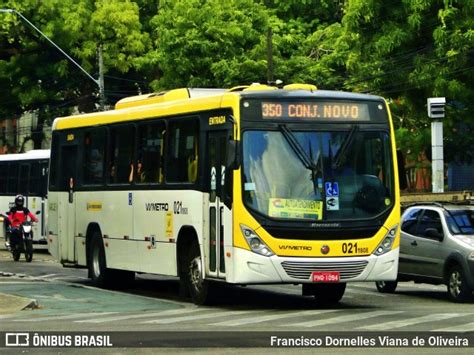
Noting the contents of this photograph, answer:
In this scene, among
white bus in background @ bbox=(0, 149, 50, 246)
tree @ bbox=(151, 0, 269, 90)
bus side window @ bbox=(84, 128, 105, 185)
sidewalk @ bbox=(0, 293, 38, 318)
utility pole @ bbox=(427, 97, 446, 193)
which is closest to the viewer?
sidewalk @ bbox=(0, 293, 38, 318)

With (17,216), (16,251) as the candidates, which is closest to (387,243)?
(17,216)

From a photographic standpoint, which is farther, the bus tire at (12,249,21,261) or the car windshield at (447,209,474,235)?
the bus tire at (12,249,21,261)

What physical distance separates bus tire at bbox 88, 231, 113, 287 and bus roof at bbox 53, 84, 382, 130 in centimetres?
230

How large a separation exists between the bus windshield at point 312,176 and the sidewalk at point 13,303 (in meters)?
3.91

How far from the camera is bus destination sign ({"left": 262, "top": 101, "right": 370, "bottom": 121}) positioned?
60.1ft

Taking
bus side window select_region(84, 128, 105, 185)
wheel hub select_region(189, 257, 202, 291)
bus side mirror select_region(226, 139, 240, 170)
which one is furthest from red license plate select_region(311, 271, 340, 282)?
bus side window select_region(84, 128, 105, 185)

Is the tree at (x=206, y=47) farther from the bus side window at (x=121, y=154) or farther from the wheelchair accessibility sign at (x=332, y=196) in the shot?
the wheelchair accessibility sign at (x=332, y=196)

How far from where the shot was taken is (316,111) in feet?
60.7

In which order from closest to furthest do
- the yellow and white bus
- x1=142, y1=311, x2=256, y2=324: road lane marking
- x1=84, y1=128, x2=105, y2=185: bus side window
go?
x1=142, y1=311, x2=256, y2=324: road lane marking → the yellow and white bus → x1=84, y1=128, x2=105, y2=185: bus side window

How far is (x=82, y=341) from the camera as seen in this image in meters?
13.5

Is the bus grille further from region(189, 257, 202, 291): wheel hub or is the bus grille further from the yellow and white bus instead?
region(189, 257, 202, 291): wheel hub

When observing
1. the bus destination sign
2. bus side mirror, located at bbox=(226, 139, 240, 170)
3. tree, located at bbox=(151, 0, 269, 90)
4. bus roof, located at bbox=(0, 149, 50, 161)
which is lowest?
bus side mirror, located at bbox=(226, 139, 240, 170)

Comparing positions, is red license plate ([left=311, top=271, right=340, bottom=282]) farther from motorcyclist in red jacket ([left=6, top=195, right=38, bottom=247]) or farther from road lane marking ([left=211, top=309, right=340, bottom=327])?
motorcyclist in red jacket ([left=6, top=195, right=38, bottom=247])

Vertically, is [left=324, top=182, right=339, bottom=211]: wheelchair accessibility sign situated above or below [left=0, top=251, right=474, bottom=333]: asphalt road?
above
